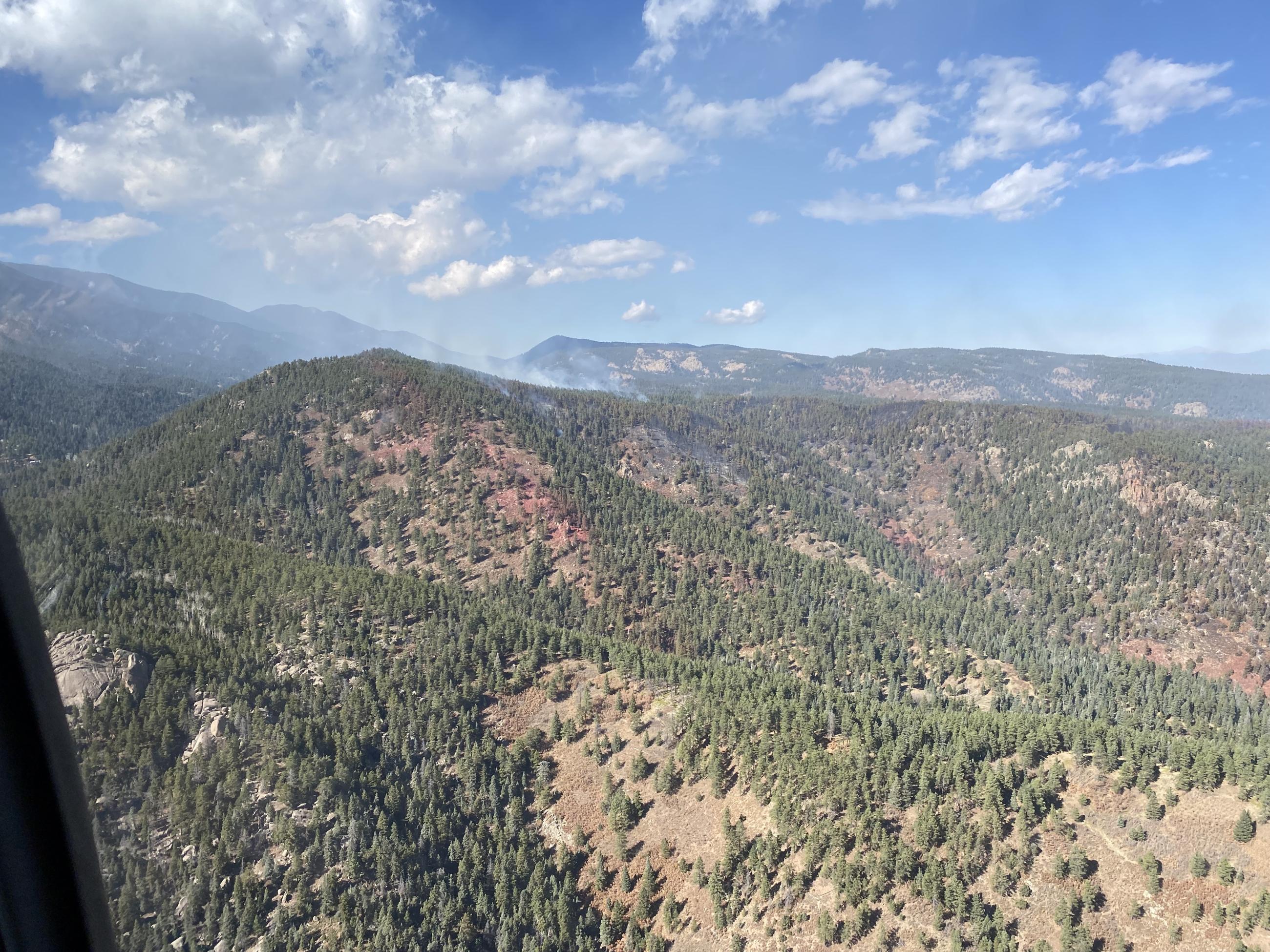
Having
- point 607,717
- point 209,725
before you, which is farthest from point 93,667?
point 607,717

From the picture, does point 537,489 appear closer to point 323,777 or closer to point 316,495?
point 316,495

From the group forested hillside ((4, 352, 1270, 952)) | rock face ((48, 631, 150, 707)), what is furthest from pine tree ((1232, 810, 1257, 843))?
rock face ((48, 631, 150, 707))

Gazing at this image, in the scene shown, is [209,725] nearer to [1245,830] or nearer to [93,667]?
[93,667]

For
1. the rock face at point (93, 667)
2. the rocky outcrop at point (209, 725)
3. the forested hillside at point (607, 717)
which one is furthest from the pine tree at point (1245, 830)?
the rock face at point (93, 667)

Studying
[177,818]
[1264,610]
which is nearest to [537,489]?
[177,818]

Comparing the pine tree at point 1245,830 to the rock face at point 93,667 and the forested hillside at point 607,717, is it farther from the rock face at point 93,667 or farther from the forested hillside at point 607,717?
the rock face at point 93,667

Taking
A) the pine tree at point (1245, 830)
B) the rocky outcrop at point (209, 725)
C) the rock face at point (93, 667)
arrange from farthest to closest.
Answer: the rock face at point (93, 667) → the rocky outcrop at point (209, 725) → the pine tree at point (1245, 830)
